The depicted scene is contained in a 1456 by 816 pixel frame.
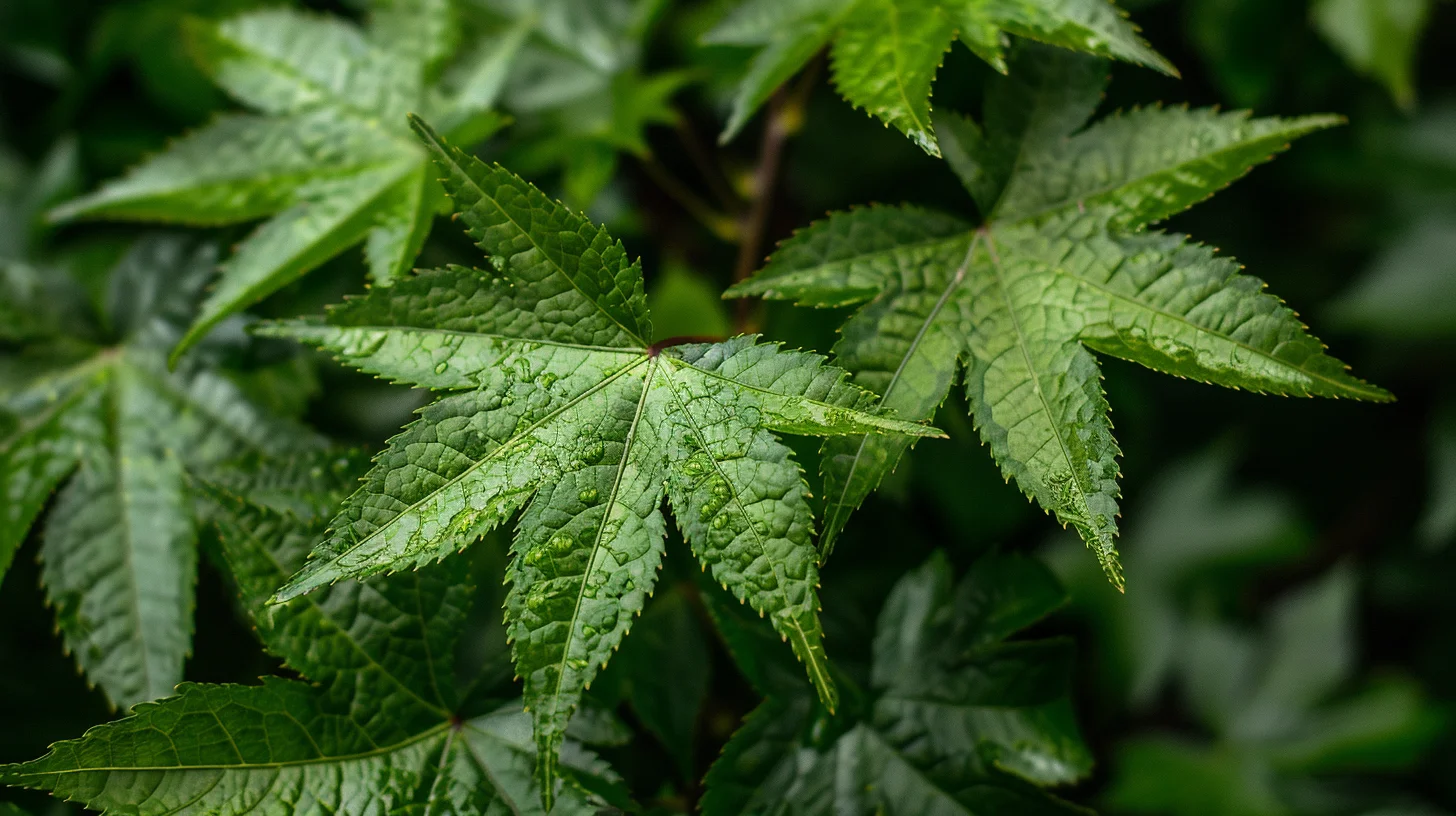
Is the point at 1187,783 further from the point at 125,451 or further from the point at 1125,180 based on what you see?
the point at 125,451

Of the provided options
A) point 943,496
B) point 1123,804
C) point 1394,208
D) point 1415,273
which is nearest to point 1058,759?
point 943,496

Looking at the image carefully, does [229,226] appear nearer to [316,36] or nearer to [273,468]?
[316,36]

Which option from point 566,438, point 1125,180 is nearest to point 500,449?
point 566,438

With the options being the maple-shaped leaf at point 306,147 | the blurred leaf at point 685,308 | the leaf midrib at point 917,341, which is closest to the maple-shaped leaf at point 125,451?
the maple-shaped leaf at point 306,147

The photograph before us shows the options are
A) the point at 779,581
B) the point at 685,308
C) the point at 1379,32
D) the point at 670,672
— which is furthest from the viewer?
the point at 685,308

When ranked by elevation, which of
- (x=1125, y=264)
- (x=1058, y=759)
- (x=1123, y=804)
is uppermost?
(x=1125, y=264)

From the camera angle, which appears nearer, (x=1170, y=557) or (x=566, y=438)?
(x=566, y=438)
